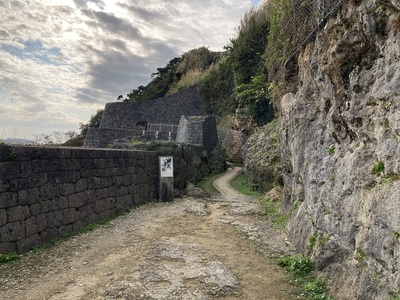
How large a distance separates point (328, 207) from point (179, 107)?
26849mm

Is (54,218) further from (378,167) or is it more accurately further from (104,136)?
(104,136)

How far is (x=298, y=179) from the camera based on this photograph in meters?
6.35

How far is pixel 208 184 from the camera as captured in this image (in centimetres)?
1530

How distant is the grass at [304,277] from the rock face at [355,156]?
140 millimetres

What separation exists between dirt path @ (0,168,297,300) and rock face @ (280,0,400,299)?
0.85 meters

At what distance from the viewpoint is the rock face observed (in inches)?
123

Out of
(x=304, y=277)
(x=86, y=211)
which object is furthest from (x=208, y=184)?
(x=304, y=277)

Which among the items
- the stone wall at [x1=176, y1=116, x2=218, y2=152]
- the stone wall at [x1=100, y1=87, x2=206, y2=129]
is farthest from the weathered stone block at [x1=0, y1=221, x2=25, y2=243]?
the stone wall at [x1=100, y1=87, x2=206, y2=129]

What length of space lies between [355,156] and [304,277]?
1789 millimetres

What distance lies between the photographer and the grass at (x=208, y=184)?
44.8ft

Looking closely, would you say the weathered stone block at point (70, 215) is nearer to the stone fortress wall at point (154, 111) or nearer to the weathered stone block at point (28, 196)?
the weathered stone block at point (28, 196)

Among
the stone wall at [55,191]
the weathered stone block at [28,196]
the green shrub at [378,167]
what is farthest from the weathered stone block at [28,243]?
the green shrub at [378,167]

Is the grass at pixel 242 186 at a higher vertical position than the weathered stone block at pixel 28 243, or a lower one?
lower

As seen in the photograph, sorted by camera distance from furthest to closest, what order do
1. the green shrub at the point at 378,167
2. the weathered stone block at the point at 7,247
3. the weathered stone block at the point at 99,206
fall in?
the weathered stone block at the point at 99,206 < the weathered stone block at the point at 7,247 < the green shrub at the point at 378,167
